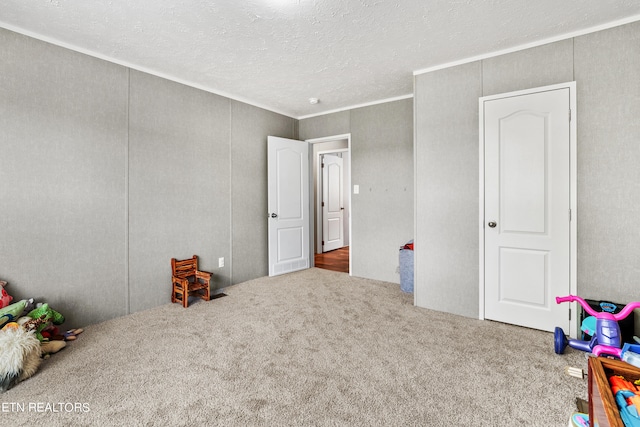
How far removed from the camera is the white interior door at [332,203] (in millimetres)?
6770

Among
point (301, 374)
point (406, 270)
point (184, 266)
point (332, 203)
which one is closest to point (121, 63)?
point (184, 266)

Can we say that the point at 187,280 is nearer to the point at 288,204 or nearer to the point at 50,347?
the point at 50,347

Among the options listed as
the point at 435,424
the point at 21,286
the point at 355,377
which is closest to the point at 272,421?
the point at 355,377

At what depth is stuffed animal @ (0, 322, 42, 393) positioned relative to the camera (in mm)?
1833

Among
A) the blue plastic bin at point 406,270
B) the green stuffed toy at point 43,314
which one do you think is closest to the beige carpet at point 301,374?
the green stuffed toy at point 43,314

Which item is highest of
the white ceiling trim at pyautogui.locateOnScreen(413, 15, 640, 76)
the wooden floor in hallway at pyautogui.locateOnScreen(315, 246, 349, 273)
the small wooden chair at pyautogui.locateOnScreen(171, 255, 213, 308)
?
the white ceiling trim at pyautogui.locateOnScreen(413, 15, 640, 76)

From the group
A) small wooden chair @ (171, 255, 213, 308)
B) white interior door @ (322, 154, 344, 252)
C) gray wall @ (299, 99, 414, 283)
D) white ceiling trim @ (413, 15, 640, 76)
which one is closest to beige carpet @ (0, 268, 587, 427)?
small wooden chair @ (171, 255, 213, 308)

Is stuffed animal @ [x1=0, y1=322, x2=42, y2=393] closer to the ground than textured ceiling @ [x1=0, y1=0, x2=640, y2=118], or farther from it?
closer to the ground

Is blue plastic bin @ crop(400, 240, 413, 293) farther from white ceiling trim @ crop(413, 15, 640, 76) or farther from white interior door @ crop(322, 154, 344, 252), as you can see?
white interior door @ crop(322, 154, 344, 252)

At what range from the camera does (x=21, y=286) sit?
2461 millimetres

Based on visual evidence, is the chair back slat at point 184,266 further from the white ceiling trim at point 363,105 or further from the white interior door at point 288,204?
the white ceiling trim at point 363,105

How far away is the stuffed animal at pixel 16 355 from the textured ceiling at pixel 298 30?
7.27ft

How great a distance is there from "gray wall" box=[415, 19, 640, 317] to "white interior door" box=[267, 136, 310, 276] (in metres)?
2.13

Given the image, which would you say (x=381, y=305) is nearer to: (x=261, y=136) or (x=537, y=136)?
(x=537, y=136)
